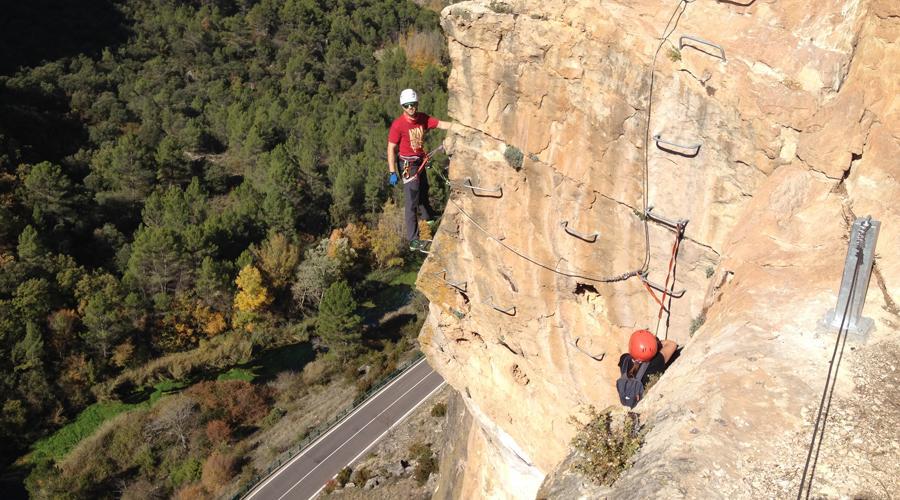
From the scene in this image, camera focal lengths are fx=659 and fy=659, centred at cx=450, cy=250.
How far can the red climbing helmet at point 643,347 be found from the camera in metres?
8.60

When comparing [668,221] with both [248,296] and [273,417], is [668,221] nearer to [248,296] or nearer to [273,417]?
[273,417]

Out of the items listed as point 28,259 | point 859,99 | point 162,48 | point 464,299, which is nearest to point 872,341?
point 859,99

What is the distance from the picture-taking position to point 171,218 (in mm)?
42094

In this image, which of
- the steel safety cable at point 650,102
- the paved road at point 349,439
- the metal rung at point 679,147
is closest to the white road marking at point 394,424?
the paved road at point 349,439

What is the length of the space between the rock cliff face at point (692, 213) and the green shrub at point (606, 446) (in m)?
0.19

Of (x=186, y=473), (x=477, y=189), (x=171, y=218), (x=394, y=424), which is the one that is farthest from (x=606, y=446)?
(x=171, y=218)

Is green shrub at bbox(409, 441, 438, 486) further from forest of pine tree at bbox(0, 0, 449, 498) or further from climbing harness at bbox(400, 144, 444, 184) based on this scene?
climbing harness at bbox(400, 144, 444, 184)

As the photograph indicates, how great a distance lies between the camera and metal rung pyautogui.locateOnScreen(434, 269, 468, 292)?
43.4ft

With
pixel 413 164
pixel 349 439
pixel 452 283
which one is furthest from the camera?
pixel 349 439

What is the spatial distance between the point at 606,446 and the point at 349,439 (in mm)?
28866

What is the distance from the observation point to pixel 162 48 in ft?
220

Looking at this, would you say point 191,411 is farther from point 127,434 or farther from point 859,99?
Result: point 859,99

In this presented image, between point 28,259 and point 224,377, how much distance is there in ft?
41.5

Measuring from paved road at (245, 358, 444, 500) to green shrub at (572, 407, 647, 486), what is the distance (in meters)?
26.1
